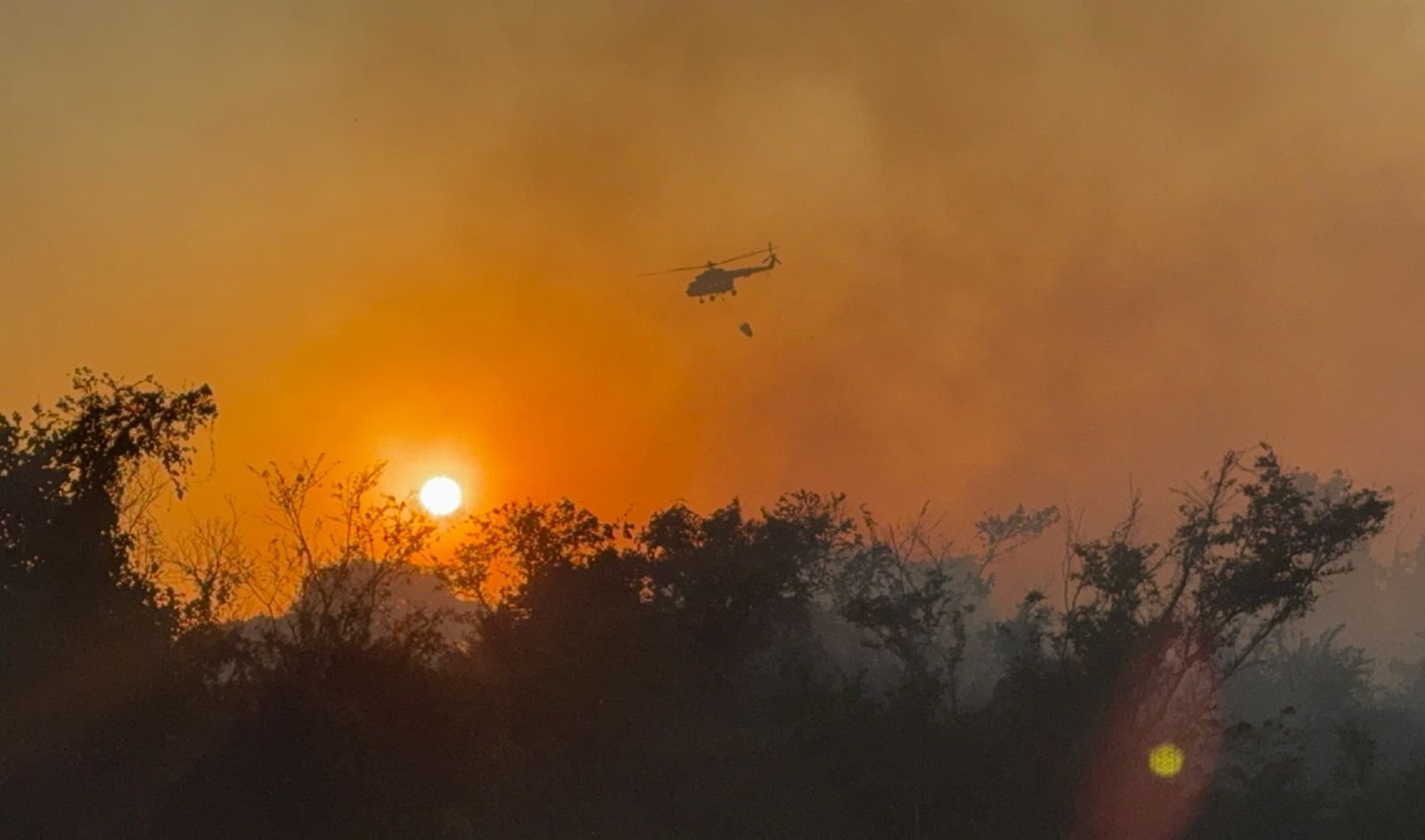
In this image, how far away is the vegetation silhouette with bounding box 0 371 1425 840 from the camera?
3488cm

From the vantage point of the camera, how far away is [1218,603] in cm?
5869

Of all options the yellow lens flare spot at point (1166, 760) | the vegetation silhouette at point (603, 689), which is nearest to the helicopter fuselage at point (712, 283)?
the vegetation silhouette at point (603, 689)

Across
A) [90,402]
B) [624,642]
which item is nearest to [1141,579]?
[624,642]

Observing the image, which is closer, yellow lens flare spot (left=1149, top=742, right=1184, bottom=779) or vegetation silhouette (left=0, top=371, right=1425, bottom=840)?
vegetation silhouette (left=0, top=371, right=1425, bottom=840)

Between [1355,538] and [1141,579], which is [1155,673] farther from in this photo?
[1355,538]

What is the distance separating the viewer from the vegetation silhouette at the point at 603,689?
3488 cm

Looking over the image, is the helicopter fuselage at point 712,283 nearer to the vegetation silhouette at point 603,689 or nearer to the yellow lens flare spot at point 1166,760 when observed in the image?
the vegetation silhouette at point 603,689

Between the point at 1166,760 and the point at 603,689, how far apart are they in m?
27.3

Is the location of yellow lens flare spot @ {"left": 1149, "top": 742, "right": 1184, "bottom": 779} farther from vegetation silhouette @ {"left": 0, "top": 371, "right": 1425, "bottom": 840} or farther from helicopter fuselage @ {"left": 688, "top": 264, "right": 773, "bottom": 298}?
helicopter fuselage @ {"left": 688, "top": 264, "right": 773, "bottom": 298}

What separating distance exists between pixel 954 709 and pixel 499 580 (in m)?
22.3

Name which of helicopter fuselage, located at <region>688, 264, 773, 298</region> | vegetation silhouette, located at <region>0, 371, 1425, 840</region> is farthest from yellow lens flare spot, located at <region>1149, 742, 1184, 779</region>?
helicopter fuselage, located at <region>688, 264, 773, 298</region>

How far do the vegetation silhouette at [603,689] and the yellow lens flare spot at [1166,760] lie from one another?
0.37 meters

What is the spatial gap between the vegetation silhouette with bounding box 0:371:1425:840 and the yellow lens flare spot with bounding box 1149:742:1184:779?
37 cm

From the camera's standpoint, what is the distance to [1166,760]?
5672 cm
